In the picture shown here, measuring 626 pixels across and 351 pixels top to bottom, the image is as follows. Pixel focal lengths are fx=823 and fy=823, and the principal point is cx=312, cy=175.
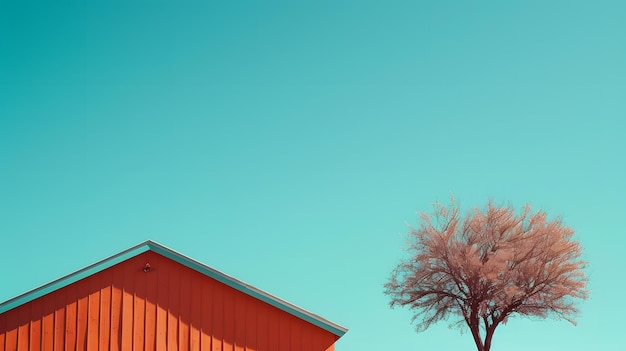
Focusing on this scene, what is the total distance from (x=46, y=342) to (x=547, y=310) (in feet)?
72.0

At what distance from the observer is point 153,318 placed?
1542 centimetres

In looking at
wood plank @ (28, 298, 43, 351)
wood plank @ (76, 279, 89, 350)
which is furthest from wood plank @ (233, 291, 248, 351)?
wood plank @ (28, 298, 43, 351)

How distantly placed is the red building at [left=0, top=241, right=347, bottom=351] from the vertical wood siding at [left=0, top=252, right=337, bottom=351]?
2 cm

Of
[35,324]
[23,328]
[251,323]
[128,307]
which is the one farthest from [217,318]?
[23,328]

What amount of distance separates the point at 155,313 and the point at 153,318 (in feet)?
0.32

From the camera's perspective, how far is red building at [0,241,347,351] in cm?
1525

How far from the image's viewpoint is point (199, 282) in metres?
15.6

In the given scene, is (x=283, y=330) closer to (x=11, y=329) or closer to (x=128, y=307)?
(x=128, y=307)

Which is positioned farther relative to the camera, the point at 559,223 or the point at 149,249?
the point at 559,223

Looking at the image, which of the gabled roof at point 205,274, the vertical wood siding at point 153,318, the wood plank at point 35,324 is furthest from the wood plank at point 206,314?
the wood plank at point 35,324

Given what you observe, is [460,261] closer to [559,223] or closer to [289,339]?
[559,223]

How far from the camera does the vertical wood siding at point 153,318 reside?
50.0ft

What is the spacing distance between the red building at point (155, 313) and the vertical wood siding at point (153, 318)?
2 cm

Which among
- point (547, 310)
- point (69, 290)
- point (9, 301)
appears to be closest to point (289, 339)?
point (69, 290)
